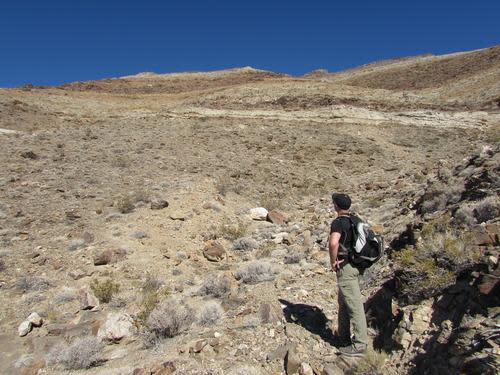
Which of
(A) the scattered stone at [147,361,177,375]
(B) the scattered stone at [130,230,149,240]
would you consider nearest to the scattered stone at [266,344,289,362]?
(A) the scattered stone at [147,361,177,375]

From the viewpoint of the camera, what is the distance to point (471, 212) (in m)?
5.61

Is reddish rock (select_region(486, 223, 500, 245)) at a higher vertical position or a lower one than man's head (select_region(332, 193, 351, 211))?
lower

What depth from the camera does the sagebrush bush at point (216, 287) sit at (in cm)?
632

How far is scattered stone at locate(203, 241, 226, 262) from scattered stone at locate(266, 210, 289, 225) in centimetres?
217

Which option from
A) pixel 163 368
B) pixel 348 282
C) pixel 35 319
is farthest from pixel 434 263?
pixel 35 319

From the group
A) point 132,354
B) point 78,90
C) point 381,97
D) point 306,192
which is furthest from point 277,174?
point 78,90

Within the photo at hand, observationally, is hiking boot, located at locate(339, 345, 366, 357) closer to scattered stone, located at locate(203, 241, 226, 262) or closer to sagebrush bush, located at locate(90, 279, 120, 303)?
sagebrush bush, located at locate(90, 279, 120, 303)

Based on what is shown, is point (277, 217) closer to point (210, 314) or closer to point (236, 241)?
point (236, 241)

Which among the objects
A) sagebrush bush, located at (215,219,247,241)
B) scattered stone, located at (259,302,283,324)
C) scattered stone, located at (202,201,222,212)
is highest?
scattered stone, located at (202,201,222,212)

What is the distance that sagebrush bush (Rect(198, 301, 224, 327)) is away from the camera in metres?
5.37

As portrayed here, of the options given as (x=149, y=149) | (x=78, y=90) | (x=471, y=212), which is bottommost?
(x=471, y=212)

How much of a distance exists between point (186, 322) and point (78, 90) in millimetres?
27990

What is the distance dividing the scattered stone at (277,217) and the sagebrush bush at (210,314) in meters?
4.77

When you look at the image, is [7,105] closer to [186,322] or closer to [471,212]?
[186,322]
